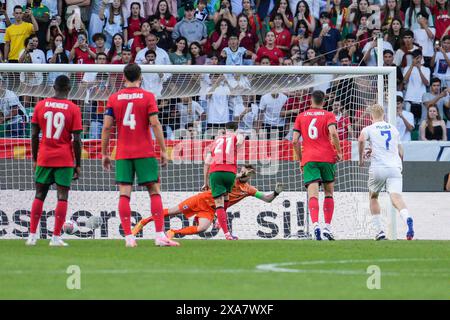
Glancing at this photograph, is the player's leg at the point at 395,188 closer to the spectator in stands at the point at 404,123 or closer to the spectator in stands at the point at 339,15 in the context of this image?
the spectator in stands at the point at 404,123

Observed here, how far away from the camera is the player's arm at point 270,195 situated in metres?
18.0

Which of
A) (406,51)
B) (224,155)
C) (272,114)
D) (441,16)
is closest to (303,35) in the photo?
(406,51)

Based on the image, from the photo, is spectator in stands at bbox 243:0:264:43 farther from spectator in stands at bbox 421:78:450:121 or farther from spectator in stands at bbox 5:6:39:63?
spectator in stands at bbox 5:6:39:63

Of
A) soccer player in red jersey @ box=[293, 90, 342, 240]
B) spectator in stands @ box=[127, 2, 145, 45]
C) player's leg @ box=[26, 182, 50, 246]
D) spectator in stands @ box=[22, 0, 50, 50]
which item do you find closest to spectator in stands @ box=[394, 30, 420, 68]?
spectator in stands @ box=[127, 2, 145, 45]

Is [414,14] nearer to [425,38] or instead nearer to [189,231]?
[425,38]

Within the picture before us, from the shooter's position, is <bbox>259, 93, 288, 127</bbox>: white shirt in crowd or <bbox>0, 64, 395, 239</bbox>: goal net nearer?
<bbox>0, 64, 395, 239</bbox>: goal net

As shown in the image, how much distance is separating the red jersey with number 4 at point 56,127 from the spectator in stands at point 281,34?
10336 mm

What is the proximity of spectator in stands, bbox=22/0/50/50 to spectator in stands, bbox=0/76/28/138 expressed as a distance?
4024mm

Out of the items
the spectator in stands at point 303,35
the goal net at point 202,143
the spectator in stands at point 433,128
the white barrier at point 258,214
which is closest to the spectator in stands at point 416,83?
the spectator in stands at point 433,128

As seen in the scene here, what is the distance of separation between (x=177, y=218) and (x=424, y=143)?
486 centimetres

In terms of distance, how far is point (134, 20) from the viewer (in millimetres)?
23453

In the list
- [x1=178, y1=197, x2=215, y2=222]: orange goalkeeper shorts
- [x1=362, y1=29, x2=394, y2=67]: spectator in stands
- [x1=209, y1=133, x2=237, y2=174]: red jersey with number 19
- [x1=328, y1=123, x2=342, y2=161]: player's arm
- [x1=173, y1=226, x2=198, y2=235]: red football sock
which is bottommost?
[x1=173, y1=226, x2=198, y2=235]: red football sock

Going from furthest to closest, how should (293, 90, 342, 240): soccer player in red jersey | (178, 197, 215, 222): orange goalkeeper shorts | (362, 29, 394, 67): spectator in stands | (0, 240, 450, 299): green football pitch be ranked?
(362, 29, 394, 67): spectator in stands → (178, 197, 215, 222): orange goalkeeper shorts → (293, 90, 342, 240): soccer player in red jersey → (0, 240, 450, 299): green football pitch

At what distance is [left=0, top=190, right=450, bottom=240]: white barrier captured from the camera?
1888cm
